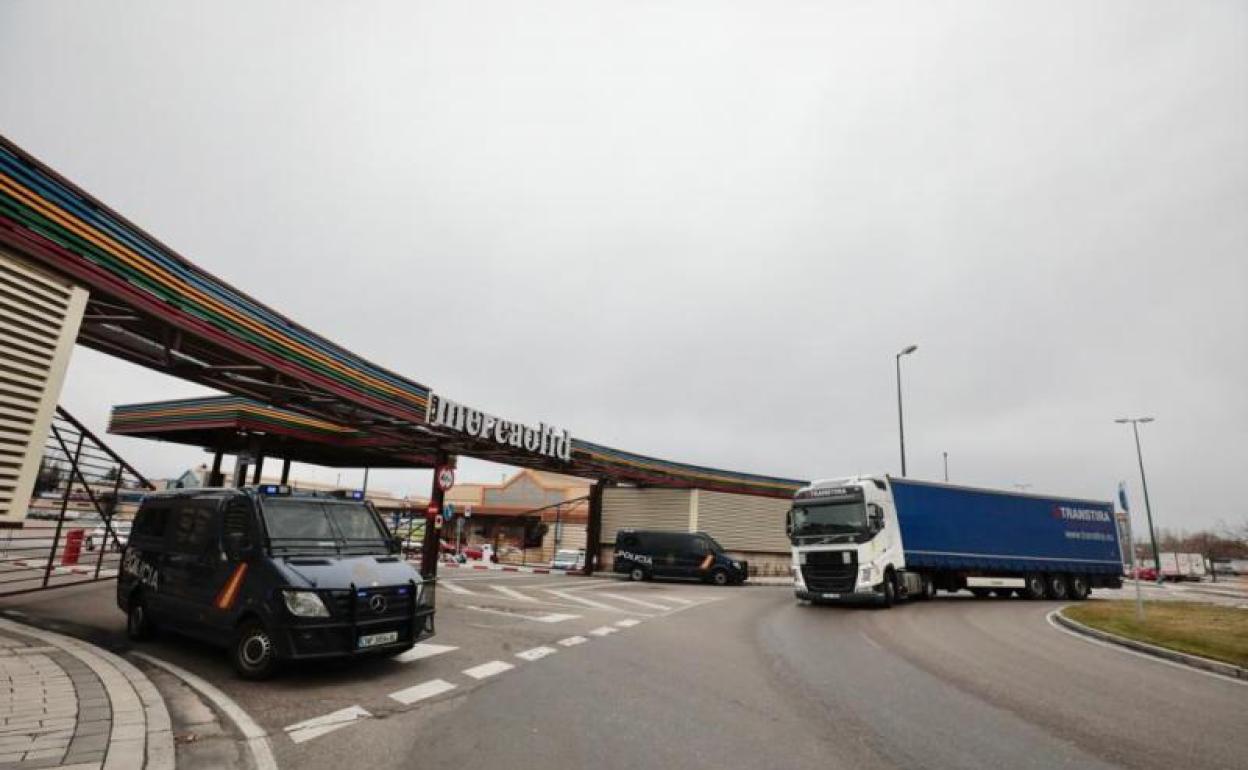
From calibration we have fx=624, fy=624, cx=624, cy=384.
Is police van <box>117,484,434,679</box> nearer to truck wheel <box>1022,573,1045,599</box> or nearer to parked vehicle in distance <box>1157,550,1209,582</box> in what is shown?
truck wheel <box>1022,573,1045,599</box>

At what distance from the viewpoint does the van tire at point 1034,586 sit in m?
21.0

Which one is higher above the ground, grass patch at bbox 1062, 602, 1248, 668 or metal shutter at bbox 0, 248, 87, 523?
metal shutter at bbox 0, 248, 87, 523

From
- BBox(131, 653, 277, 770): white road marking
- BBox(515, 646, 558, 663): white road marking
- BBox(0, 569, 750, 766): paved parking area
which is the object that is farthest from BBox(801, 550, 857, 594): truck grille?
BBox(131, 653, 277, 770): white road marking

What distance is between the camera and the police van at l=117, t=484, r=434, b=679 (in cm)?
635

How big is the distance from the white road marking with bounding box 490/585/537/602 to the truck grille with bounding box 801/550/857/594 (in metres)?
7.34

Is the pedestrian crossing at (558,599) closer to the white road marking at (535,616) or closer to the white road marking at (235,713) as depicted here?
the white road marking at (535,616)

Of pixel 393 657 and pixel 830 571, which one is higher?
pixel 830 571

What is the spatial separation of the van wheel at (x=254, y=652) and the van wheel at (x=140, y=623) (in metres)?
2.59

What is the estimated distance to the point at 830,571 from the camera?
53.5 ft

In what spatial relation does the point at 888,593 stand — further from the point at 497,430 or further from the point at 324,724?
the point at 324,724

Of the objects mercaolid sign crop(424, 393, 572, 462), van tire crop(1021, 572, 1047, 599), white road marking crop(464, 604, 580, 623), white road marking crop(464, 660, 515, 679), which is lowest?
white road marking crop(464, 604, 580, 623)

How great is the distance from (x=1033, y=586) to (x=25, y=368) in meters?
26.3

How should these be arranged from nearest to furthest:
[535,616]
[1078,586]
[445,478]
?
[535,616], [445,478], [1078,586]

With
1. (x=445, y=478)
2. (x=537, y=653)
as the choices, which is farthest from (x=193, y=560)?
(x=445, y=478)
